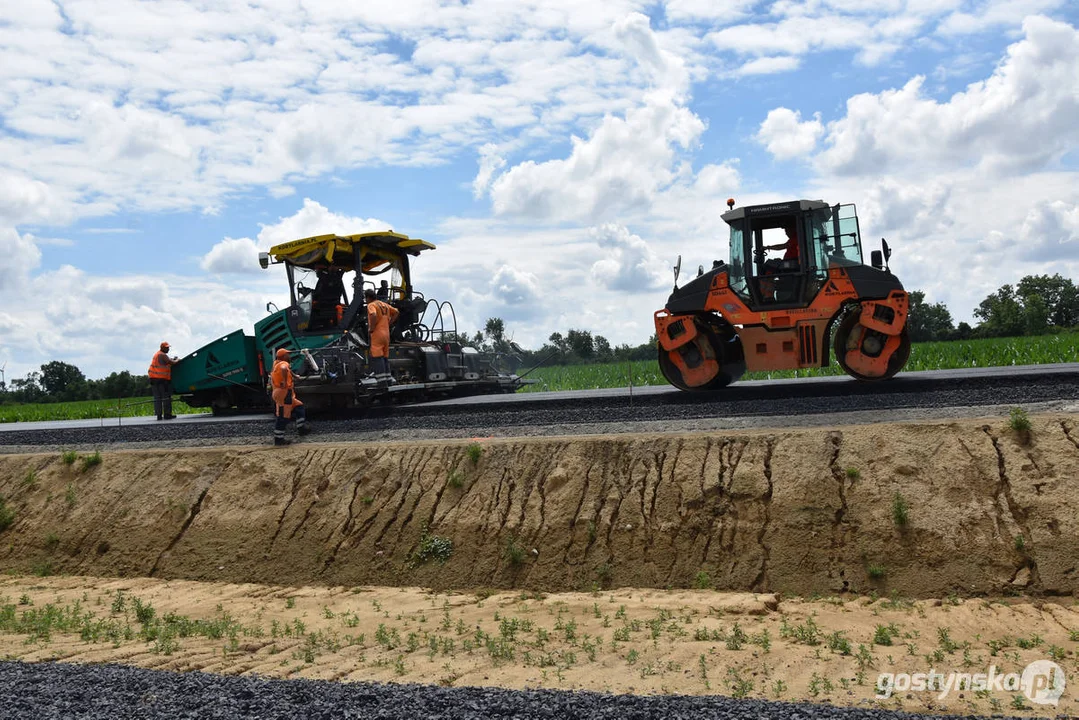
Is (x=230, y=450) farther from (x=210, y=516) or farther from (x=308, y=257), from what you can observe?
(x=308, y=257)

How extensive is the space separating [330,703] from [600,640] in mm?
2788

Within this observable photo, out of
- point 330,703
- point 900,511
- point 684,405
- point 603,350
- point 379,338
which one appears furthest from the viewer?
point 603,350

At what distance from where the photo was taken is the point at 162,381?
19.6 m

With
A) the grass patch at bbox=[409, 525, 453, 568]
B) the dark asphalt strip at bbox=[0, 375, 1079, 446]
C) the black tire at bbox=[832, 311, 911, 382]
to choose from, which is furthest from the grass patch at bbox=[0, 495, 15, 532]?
the black tire at bbox=[832, 311, 911, 382]

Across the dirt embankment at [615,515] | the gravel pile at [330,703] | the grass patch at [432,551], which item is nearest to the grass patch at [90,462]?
the dirt embankment at [615,515]

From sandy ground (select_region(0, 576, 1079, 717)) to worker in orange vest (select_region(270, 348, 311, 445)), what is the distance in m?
3.54

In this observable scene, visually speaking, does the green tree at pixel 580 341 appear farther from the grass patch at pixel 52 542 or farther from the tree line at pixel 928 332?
the grass patch at pixel 52 542

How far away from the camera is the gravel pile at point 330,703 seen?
545 centimetres

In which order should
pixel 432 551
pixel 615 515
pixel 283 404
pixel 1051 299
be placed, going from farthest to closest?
pixel 1051 299 < pixel 283 404 < pixel 432 551 < pixel 615 515

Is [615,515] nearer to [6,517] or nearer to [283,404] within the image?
[283,404]

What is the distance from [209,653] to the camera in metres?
8.17

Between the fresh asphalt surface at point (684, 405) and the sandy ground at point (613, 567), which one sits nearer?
the sandy ground at point (613, 567)

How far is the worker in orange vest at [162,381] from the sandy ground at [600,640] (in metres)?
9.36

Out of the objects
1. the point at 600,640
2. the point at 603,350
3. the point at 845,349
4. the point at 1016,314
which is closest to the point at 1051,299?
the point at 1016,314
